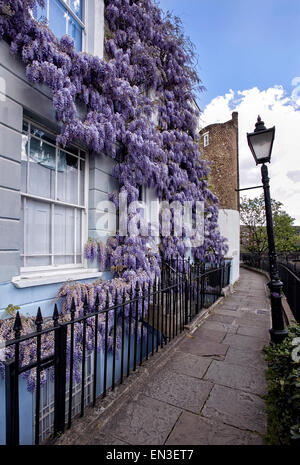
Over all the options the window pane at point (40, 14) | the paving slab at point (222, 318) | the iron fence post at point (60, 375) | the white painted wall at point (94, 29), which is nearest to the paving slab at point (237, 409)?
the iron fence post at point (60, 375)

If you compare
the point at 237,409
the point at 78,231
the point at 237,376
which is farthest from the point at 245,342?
the point at 78,231

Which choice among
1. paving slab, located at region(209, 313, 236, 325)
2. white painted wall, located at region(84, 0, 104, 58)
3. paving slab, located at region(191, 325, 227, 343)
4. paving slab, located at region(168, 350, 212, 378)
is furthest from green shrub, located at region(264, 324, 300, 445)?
white painted wall, located at region(84, 0, 104, 58)

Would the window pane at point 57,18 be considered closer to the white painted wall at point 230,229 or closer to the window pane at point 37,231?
the window pane at point 37,231

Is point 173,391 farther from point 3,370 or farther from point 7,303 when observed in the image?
point 7,303

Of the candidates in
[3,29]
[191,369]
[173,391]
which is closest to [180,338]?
[191,369]

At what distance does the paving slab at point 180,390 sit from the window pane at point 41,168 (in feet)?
10.5

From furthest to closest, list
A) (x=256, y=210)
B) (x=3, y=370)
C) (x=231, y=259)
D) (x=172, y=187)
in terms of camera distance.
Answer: (x=256, y=210) → (x=231, y=259) → (x=172, y=187) → (x=3, y=370)

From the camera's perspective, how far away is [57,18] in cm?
393

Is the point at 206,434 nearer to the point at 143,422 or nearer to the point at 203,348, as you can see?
the point at 143,422

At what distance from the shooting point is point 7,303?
289cm

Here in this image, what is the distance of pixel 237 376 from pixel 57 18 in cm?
644

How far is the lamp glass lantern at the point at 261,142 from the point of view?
3832 millimetres

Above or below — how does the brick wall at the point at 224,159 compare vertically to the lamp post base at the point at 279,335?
above
